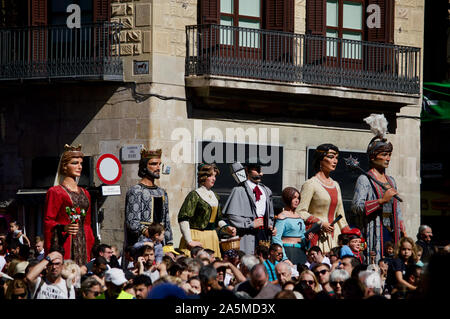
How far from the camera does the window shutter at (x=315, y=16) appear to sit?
2411cm

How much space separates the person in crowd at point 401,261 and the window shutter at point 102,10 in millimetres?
10381

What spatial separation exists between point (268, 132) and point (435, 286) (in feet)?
58.0

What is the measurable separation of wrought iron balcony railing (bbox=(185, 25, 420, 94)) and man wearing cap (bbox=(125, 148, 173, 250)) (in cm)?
788

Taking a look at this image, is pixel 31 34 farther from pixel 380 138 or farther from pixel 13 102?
pixel 380 138

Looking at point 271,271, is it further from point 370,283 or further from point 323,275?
point 370,283

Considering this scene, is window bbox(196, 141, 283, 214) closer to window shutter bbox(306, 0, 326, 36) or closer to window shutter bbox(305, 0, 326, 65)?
window shutter bbox(305, 0, 326, 65)

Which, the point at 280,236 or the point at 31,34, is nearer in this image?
the point at 280,236

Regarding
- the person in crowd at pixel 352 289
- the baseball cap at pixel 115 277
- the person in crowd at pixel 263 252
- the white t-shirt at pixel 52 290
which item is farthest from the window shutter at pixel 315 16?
the person in crowd at pixel 352 289

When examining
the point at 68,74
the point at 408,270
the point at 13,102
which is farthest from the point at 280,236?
the point at 13,102

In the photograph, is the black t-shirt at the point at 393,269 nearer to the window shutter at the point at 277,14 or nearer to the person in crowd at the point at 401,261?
the person in crowd at the point at 401,261

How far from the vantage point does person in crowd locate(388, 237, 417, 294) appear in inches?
501

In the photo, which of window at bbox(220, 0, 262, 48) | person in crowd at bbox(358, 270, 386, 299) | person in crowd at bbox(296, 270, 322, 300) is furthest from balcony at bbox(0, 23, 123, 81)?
person in crowd at bbox(358, 270, 386, 299)
